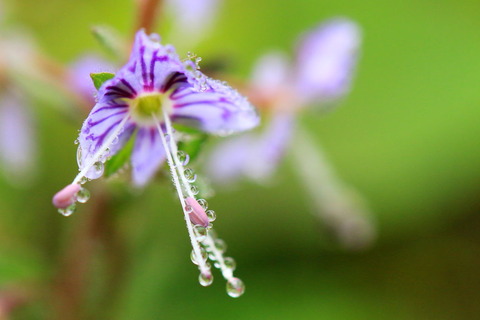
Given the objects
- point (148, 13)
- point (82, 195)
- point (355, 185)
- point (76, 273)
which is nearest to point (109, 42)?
point (148, 13)

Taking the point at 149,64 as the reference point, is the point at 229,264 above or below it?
below

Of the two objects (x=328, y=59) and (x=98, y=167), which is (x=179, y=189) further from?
(x=328, y=59)

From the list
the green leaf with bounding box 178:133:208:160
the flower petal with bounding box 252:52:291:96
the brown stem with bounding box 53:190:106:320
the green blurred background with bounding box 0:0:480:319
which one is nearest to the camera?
the green leaf with bounding box 178:133:208:160

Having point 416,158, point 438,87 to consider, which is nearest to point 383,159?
point 416,158

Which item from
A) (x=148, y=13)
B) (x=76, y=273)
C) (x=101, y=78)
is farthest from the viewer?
(x=76, y=273)

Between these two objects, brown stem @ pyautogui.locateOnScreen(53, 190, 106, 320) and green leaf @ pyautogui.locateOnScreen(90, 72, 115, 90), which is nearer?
green leaf @ pyautogui.locateOnScreen(90, 72, 115, 90)

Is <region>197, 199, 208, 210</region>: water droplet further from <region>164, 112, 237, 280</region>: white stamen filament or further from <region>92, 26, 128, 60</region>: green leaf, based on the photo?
<region>92, 26, 128, 60</region>: green leaf

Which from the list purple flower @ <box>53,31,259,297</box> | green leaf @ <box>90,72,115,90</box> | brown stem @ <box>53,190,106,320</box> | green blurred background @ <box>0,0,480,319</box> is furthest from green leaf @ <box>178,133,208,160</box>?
green blurred background @ <box>0,0,480,319</box>

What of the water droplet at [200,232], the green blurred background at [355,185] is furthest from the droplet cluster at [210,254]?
the green blurred background at [355,185]
